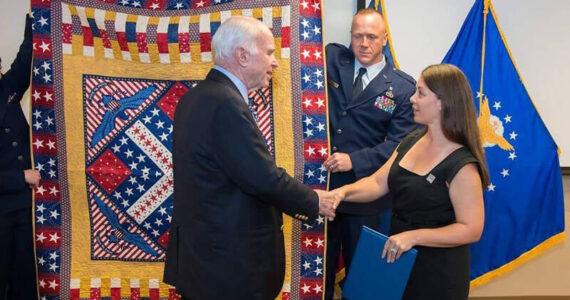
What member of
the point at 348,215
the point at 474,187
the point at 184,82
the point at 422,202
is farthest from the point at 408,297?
the point at 184,82

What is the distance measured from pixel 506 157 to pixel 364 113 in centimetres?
115

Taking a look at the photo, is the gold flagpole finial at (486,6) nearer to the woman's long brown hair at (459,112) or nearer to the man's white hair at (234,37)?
the woman's long brown hair at (459,112)

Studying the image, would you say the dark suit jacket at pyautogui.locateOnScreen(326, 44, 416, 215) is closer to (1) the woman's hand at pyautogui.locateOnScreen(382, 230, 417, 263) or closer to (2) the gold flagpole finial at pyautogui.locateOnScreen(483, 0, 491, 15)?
(1) the woman's hand at pyautogui.locateOnScreen(382, 230, 417, 263)

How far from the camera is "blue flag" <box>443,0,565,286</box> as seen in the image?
3.15 meters

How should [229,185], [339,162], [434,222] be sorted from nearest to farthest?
[229,185], [434,222], [339,162]

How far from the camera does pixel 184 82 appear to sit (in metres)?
2.60

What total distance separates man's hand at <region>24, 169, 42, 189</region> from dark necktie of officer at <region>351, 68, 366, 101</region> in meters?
1.58

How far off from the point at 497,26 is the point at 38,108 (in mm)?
2592

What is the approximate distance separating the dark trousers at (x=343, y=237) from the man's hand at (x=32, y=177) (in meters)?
1.45

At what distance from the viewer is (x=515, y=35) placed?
3.33m

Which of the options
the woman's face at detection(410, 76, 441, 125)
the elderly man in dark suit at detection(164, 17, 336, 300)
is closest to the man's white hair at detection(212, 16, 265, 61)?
the elderly man in dark suit at detection(164, 17, 336, 300)

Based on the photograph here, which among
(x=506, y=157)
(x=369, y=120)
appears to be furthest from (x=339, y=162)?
(x=506, y=157)

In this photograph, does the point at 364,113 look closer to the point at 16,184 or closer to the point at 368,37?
the point at 368,37

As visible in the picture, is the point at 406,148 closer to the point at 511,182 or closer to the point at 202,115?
the point at 202,115
